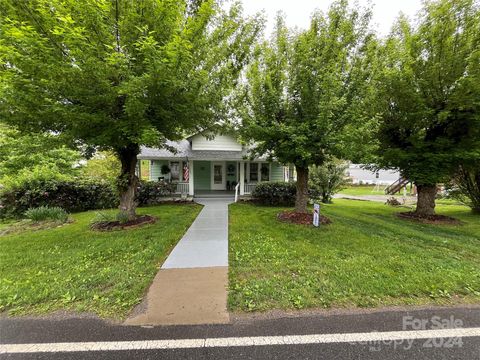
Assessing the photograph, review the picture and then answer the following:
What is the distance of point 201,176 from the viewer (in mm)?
15938

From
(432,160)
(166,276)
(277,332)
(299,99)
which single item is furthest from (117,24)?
(432,160)

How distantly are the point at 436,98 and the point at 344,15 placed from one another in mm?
4554

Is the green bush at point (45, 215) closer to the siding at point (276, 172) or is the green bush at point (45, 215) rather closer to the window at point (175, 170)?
the window at point (175, 170)

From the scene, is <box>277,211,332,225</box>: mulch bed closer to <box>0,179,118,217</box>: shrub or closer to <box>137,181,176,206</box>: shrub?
<box>137,181,176,206</box>: shrub

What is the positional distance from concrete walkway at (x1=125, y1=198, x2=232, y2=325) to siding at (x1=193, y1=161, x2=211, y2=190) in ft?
33.0

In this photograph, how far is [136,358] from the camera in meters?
2.16

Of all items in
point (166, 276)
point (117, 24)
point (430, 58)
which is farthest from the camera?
point (430, 58)

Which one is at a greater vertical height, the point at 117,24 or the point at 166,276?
the point at 117,24

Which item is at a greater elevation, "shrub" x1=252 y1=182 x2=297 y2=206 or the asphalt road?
"shrub" x1=252 y1=182 x2=297 y2=206

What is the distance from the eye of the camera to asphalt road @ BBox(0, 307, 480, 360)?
221cm

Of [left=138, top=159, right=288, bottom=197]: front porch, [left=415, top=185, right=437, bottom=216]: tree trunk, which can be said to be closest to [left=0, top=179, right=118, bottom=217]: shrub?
[left=138, top=159, right=288, bottom=197]: front porch

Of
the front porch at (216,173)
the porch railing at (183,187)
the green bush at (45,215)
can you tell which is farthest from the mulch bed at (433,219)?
the green bush at (45,215)

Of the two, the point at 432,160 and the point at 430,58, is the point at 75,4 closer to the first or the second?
the point at 430,58

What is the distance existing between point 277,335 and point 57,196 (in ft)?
38.7
